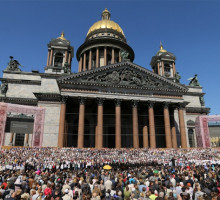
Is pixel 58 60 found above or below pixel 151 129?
above

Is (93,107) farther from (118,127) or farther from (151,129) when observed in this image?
(151,129)

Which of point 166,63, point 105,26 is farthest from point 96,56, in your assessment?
point 166,63

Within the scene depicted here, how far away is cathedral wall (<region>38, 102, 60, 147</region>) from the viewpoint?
110 ft

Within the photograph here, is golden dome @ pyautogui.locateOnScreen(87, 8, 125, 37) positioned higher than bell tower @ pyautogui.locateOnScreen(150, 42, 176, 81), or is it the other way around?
golden dome @ pyautogui.locateOnScreen(87, 8, 125, 37)

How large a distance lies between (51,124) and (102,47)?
99.0ft

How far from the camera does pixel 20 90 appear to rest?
41.7 m

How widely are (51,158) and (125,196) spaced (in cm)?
1505

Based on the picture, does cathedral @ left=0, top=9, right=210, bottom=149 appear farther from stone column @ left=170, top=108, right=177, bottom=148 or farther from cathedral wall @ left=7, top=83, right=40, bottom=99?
cathedral wall @ left=7, top=83, right=40, bottom=99

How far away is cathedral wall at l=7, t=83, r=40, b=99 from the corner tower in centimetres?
1728

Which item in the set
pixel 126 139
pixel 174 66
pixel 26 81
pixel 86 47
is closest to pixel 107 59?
pixel 86 47

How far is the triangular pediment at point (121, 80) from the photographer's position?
33.3 metres

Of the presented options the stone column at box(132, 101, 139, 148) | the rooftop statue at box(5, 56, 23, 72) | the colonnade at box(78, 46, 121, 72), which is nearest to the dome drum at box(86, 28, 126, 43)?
the colonnade at box(78, 46, 121, 72)

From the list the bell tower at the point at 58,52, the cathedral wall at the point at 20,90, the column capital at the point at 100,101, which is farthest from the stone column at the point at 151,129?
the cathedral wall at the point at 20,90

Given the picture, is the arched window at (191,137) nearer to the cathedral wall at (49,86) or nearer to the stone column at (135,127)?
the stone column at (135,127)
